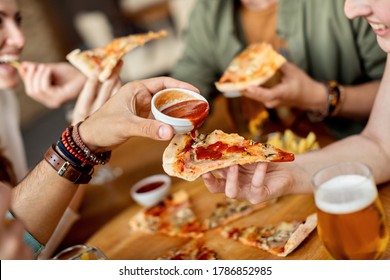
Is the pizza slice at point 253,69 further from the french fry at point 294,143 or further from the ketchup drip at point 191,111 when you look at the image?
the ketchup drip at point 191,111

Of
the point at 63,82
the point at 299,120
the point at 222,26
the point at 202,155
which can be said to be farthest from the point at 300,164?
the point at 63,82

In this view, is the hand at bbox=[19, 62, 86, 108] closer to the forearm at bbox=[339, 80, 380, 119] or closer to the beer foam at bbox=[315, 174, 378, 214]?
the forearm at bbox=[339, 80, 380, 119]

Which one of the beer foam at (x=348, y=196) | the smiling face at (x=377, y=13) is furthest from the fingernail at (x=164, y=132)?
the smiling face at (x=377, y=13)

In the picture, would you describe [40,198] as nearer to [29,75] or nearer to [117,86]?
[117,86]

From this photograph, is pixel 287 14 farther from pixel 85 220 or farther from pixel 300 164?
pixel 85 220

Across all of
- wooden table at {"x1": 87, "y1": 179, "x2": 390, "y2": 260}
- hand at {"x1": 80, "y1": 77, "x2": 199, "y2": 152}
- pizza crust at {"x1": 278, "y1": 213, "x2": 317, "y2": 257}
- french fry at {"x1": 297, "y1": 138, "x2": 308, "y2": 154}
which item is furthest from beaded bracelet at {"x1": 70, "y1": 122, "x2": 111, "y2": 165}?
french fry at {"x1": 297, "y1": 138, "x2": 308, "y2": 154}
